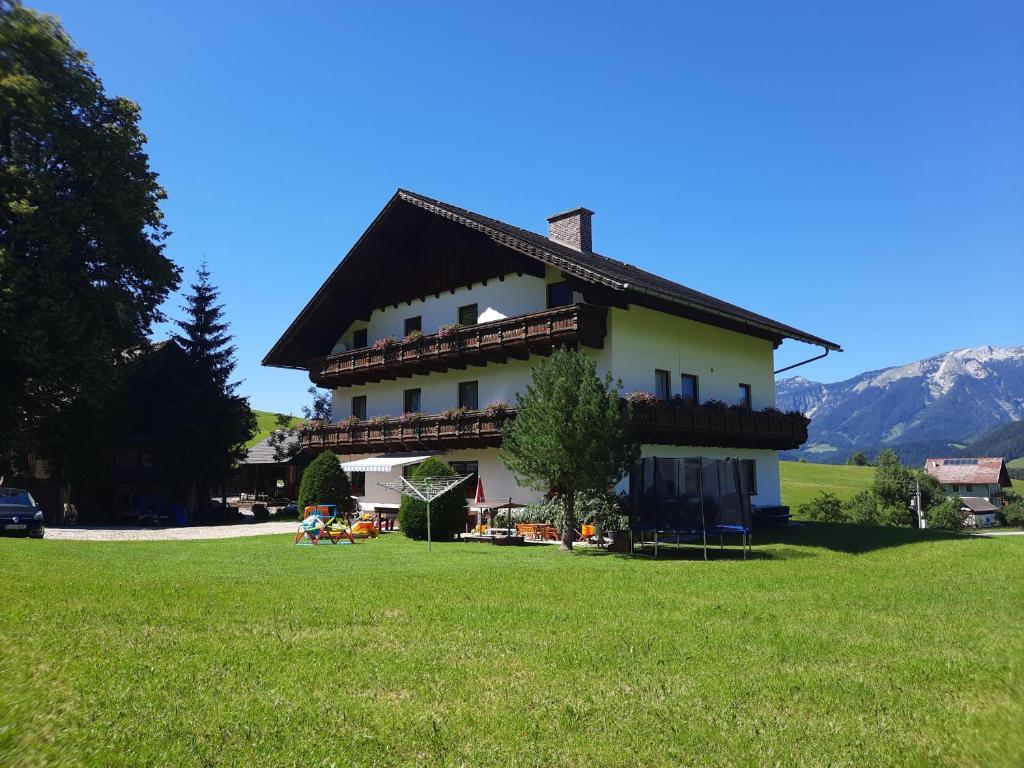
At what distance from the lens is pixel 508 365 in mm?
27188

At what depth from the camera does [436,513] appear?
885 inches

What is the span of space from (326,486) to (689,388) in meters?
14.5

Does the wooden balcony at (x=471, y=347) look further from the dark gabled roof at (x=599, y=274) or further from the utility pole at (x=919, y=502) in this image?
the utility pole at (x=919, y=502)

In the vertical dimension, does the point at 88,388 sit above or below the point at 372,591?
above

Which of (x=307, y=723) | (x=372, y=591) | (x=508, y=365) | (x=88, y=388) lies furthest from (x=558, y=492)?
(x=88, y=388)

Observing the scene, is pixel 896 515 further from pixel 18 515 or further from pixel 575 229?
pixel 18 515

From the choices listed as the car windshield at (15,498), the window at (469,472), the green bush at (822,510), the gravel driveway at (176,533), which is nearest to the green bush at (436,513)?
the window at (469,472)

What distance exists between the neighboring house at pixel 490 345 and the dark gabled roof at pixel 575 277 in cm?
8

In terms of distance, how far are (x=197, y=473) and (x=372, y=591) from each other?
1256 inches

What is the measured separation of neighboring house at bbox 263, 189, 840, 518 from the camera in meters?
24.4

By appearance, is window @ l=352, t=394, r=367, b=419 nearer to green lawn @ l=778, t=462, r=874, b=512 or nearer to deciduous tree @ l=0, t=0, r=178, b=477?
deciduous tree @ l=0, t=0, r=178, b=477

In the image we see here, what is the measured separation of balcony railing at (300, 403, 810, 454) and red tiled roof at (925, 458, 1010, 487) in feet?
306

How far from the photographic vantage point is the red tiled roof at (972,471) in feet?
363

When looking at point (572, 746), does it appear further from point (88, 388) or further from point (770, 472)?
point (88, 388)
